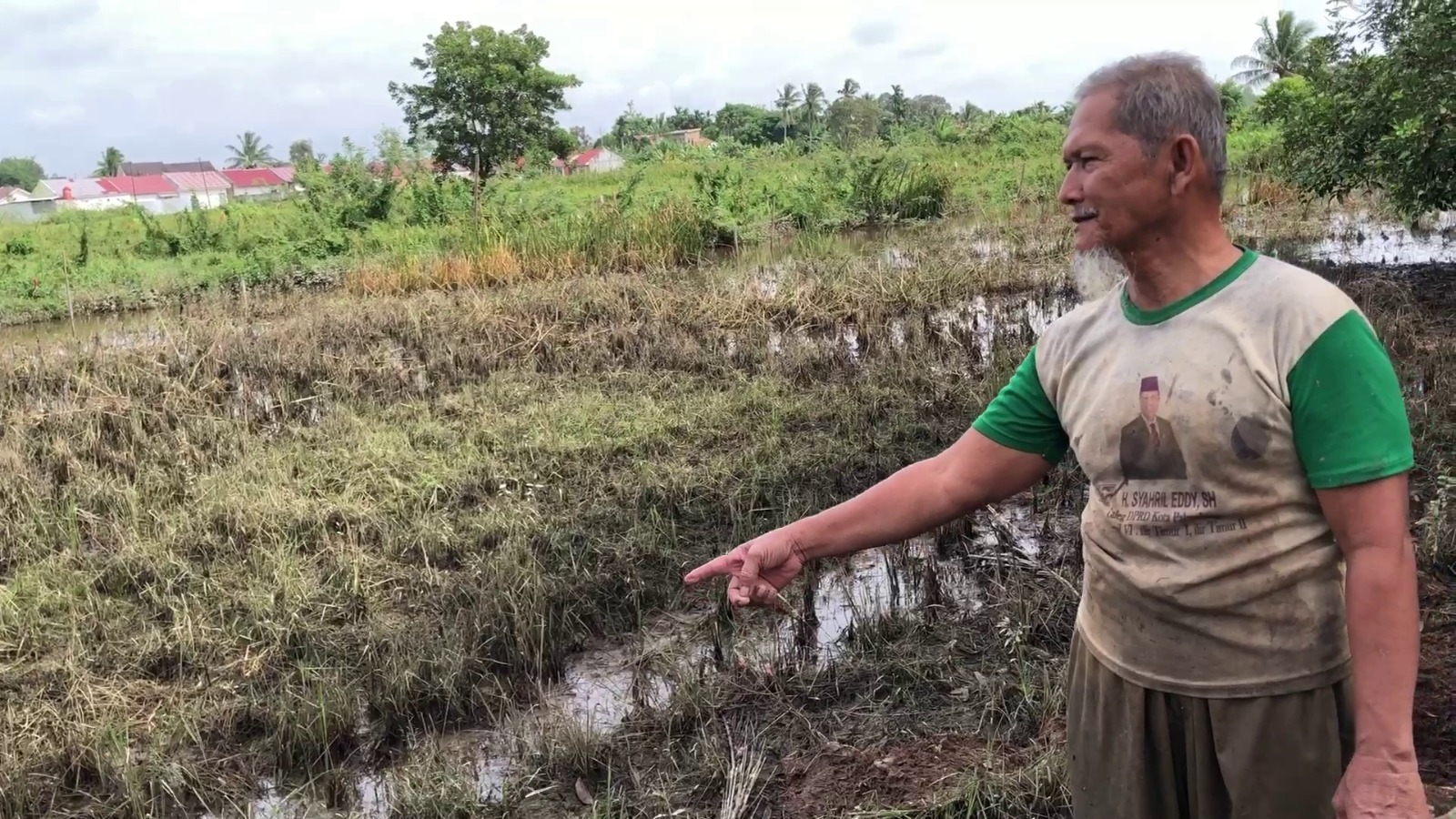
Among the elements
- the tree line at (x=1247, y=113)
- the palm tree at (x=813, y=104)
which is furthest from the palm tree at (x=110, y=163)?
the palm tree at (x=813, y=104)

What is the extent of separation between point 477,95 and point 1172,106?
32469 millimetres

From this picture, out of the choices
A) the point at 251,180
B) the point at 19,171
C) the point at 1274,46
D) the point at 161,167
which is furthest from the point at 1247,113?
the point at 19,171

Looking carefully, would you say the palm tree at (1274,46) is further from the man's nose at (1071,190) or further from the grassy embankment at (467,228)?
the man's nose at (1071,190)

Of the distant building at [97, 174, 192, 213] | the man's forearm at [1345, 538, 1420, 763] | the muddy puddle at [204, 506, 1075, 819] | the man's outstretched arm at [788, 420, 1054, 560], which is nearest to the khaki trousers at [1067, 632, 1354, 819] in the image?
the man's forearm at [1345, 538, 1420, 763]

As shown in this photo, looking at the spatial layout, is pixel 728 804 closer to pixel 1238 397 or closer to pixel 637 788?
pixel 637 788

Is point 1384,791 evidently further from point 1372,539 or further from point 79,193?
point 79,193

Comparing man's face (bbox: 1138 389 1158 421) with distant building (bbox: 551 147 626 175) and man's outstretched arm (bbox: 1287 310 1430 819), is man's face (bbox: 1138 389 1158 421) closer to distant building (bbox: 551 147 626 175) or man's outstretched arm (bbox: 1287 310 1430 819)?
man's outstretched arm (bbox: 1287 310 1430 819)

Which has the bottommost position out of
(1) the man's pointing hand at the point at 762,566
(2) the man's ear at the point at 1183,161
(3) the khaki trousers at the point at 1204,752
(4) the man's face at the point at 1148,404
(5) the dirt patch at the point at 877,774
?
(5) the dirt patch at the point at 877,774

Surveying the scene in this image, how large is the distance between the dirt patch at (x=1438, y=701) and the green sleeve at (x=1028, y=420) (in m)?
1.27

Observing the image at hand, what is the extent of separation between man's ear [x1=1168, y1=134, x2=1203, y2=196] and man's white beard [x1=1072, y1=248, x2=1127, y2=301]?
0.42 feet

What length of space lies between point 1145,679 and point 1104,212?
607 mm

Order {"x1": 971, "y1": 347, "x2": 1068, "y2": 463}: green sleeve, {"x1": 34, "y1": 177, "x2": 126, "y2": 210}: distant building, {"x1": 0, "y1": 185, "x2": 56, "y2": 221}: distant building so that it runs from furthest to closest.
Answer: {"x1": 34, "y1": 177, "x2": 126, "y2": 210}: distant building < {"x1": 0, "y1": 185, "x2": 56, "y2": 221}: distant building < {"x1": 971, "y1": 347, "x2": 1068, "y2": 463}: green sleeve

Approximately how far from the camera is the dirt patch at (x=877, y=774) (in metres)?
2.36

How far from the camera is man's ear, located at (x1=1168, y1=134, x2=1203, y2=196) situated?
1184 millimetres
